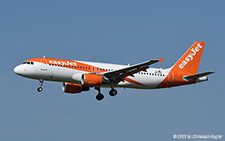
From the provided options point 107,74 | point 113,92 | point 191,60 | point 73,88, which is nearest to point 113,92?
point 113,92

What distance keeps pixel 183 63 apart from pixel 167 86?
4035 millimetres

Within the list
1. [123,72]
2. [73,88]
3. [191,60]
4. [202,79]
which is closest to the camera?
[123,72]

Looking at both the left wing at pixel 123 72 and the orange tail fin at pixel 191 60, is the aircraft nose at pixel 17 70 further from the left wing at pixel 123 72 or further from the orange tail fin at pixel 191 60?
the orange tail fin at pixel 191 60

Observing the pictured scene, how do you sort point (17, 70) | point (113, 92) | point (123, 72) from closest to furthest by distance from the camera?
point (17, 70) → point (123, 72) → point (113, 92)

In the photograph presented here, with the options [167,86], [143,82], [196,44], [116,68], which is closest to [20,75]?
[116,68]

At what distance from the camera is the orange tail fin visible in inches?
2211

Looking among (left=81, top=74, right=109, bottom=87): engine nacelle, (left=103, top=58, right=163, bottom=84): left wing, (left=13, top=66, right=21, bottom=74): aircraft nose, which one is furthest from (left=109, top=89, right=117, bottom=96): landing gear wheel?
(left=13, top=66, right=21, bottom=74): aircraft nose

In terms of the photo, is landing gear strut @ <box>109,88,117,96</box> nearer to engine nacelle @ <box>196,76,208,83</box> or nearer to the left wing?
the left wing

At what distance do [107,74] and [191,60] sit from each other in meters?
12.7

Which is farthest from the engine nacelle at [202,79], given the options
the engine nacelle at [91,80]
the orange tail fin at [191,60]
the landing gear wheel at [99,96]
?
the engine nacelle at [91,80]

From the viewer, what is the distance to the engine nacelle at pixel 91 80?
161 feet

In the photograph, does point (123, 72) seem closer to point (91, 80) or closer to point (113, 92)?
point (113, 92)

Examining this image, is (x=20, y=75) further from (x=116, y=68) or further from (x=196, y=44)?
(x=196, y=44)

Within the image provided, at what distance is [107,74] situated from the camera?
Answer: 50.2 metres
